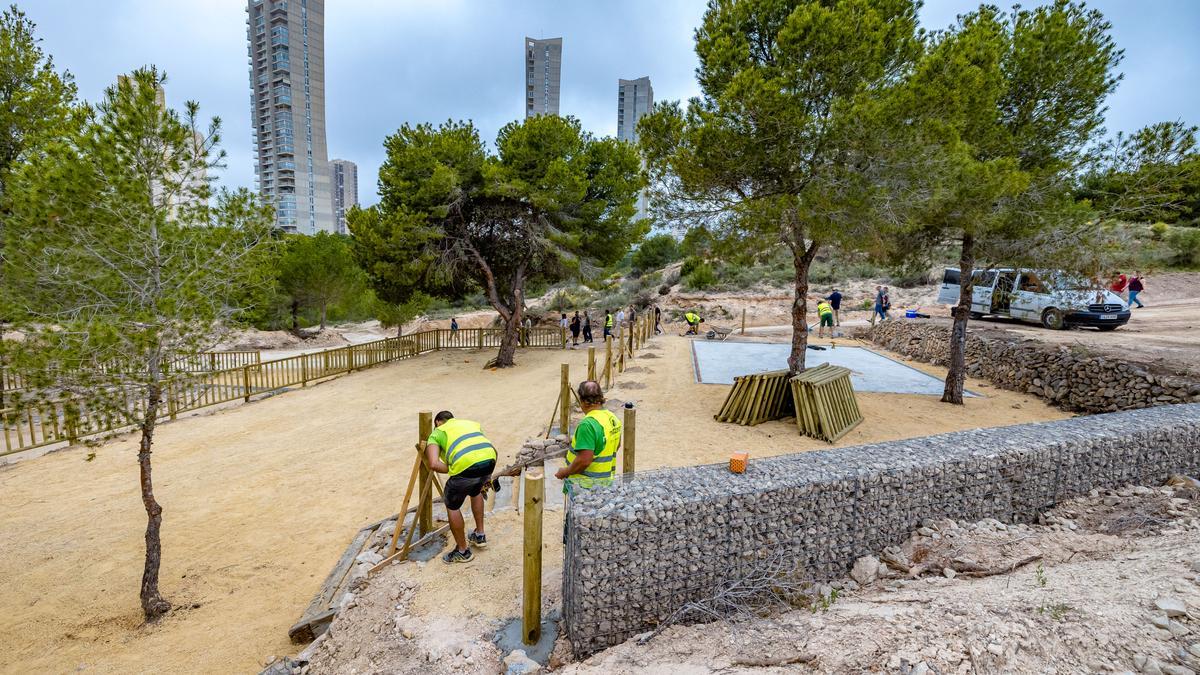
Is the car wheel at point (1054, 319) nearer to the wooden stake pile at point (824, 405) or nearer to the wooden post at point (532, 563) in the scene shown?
the wooden stake pile at point (824, 405)

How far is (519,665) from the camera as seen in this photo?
3.20 meters

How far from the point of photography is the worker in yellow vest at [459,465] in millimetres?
4691

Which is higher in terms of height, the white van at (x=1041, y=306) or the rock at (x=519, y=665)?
the white van at (x=1041, y=306)

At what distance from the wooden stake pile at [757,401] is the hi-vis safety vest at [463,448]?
19.7 ft

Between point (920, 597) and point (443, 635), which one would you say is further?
point (443, 635)

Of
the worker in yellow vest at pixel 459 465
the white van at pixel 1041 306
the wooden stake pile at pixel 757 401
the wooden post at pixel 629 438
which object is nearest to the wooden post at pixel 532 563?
the worker in yellow vest at pixel 459 465

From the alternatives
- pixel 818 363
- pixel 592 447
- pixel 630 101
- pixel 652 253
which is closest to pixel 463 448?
pixel 592 447

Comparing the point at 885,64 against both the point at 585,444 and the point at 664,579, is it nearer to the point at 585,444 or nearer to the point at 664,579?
the point at 585,444

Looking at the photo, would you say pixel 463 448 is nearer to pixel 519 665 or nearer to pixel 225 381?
pixel 519 665

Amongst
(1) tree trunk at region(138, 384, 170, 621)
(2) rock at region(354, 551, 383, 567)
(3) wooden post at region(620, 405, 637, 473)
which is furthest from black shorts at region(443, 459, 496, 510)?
(1) tree trunk at region(138, 384, 170, 621)

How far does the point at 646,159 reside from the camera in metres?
11.0

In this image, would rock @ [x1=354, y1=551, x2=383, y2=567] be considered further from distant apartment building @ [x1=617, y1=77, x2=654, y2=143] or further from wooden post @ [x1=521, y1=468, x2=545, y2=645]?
distant apartment building @ [x1=617, y1=77, x2=654, y2=143]

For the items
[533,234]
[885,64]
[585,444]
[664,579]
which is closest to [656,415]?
[585,444]

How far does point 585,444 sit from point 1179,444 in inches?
246
